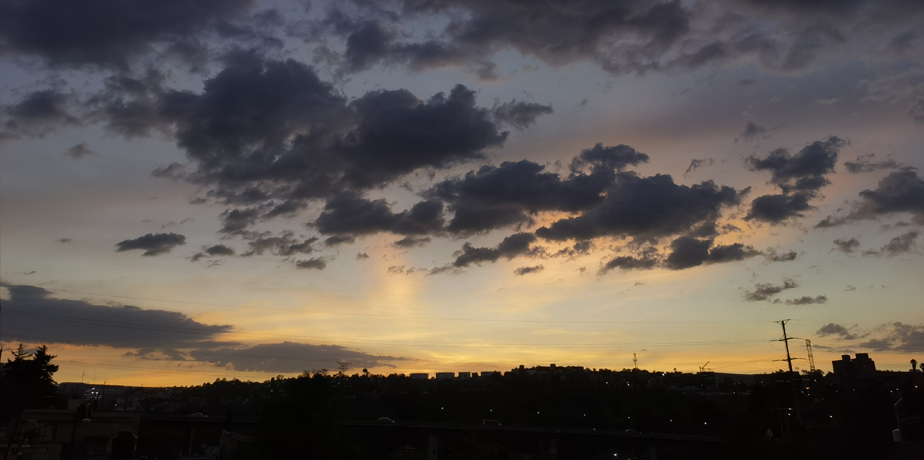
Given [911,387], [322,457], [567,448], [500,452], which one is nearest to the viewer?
[322,457]

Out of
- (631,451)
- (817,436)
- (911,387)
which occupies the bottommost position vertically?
(631,451)

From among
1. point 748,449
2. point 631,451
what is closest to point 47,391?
point 748,449

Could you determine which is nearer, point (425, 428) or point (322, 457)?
point (322, 457)

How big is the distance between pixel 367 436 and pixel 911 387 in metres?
144

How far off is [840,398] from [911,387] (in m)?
10.2

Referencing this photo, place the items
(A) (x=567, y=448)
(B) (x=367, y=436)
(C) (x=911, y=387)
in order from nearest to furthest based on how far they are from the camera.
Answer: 1. (C) (x=911, y=387)
2. (B) (x=367, y=436)
3. (A) (x=567, y=448)

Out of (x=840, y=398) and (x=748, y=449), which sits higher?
(x=840, y=398)

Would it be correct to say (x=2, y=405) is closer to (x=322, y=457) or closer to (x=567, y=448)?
(x=322, y=457)

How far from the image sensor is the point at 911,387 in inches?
2408

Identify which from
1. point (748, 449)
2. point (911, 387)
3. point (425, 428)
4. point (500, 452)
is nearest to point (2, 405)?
point (500, 452)

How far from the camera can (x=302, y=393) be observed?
52.6 metres

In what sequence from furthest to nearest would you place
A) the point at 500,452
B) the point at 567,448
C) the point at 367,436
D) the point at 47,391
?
the point at 567,448 → the point at 367,436 → the point at 47,391 → the point at 500,452

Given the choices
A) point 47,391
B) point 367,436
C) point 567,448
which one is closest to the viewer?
point 47,391

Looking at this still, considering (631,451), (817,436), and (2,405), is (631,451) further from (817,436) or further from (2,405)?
(2,405)
